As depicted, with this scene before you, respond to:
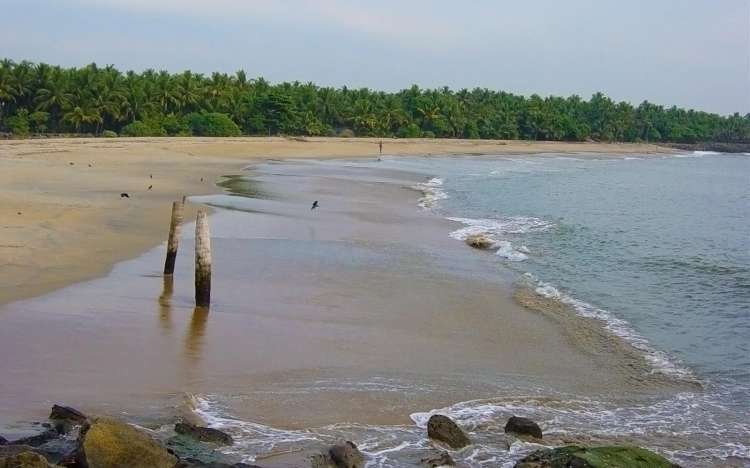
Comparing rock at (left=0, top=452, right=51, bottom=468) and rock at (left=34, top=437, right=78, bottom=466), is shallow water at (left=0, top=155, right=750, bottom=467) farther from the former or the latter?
rock at (left=0, top=452, right=51, bottom=468)

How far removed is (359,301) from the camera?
46.5 feet

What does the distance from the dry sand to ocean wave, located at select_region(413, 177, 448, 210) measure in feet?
28.5

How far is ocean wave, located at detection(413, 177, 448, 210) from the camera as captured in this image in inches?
1293

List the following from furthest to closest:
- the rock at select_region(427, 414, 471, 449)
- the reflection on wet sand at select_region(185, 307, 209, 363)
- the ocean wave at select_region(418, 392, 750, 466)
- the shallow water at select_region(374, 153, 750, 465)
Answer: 1. the reflection on wet sand at select_region(185, 307, 209, 363)
2. the shallow water at select_region(374, 153, 750, 465)
3. the ocean wave at select_region(418, 392, 750, 466)
4. the rock at select_region(427, 414, 471, 449)

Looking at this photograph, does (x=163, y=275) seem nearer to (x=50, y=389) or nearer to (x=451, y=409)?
(x=50, y=389)

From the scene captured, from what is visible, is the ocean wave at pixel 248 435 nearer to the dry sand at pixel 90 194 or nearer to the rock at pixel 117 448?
the rock at pixel 117 448

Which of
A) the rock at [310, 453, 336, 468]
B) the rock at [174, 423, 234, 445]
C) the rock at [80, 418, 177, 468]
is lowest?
the rock at [310, 453, 336, 468]

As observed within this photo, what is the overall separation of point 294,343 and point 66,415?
4090 mm

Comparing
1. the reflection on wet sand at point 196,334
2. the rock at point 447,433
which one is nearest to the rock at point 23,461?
the rock at point 447,433

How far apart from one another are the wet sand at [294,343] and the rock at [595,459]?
205cm

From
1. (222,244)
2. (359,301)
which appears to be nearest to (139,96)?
(222,244)

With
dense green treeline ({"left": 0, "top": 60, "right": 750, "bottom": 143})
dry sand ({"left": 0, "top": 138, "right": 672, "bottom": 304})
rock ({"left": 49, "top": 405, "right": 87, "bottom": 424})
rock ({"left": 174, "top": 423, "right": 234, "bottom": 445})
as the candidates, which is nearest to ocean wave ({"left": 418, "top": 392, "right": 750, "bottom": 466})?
rock ({"left": 174, "top": 423, "right": 234, "bottom": 445})

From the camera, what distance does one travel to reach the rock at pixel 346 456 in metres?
7.11

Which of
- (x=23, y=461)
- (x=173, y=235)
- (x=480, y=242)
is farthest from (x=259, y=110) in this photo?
(x=23, y=461)
